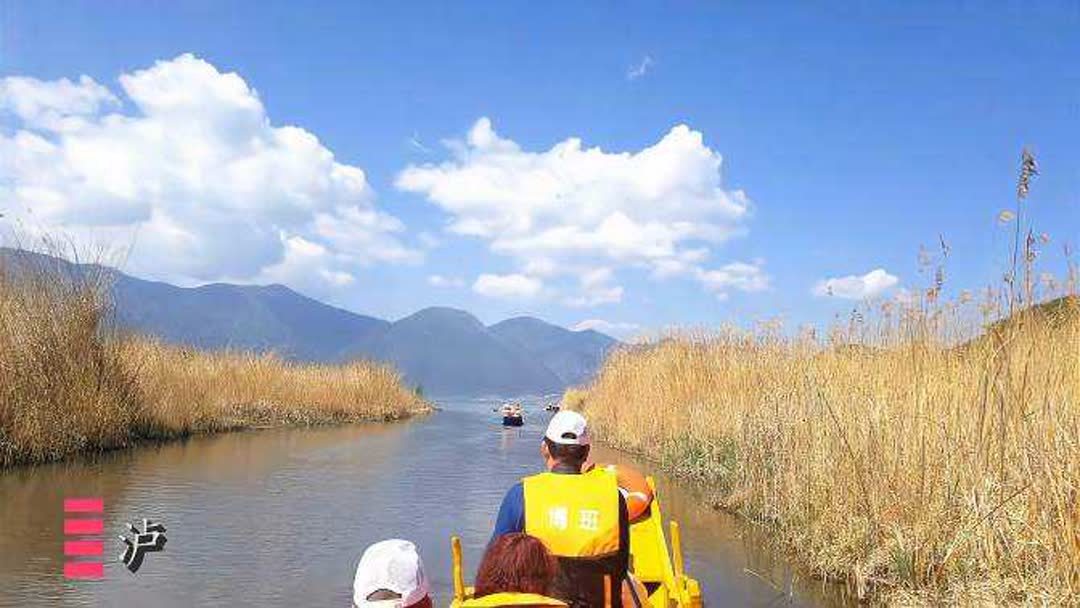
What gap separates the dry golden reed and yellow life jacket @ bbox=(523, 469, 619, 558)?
329 cm

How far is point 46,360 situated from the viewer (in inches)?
556

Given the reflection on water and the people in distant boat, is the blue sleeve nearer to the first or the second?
the people in distant boat

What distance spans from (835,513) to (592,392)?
19276 mm

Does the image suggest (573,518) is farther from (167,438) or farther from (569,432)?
(167,438)

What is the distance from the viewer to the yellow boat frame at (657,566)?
19.3 ft

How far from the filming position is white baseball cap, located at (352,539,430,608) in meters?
3.18

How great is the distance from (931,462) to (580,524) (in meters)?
4.48

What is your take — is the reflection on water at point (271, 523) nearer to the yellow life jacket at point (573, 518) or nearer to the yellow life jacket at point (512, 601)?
the yellow life jacket at point (573, 518)

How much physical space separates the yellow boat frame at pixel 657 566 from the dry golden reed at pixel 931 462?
6.95 feet

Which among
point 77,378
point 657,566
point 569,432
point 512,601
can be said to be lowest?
point 657,566

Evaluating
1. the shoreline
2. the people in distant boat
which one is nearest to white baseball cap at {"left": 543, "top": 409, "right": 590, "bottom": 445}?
the people in distant boat

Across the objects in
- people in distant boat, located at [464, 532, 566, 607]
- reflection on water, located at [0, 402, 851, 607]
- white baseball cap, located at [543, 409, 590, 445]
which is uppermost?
white baseball cap, located at [543, 409, 590, 445]

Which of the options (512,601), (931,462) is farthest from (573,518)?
(931,462)

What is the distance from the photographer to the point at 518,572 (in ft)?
10.6
